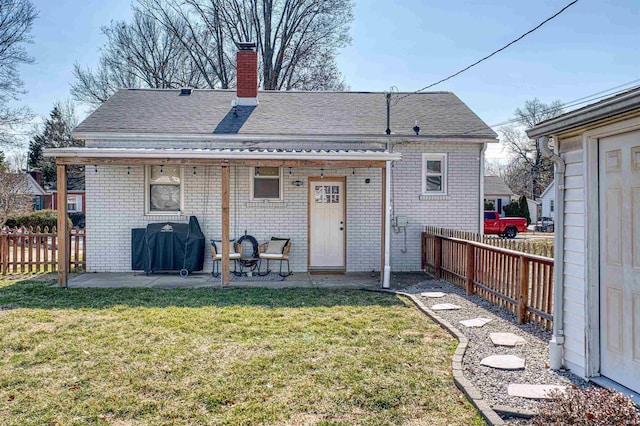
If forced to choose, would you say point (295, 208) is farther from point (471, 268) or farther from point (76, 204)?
point (76, 204)

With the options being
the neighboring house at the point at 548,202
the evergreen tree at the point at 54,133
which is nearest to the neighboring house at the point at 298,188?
the evergreen tree at the point at 54,133

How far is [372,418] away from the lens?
336cm

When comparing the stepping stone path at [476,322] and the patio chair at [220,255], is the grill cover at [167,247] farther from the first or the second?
the stepping stone path at [476,322]

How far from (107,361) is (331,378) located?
239cm

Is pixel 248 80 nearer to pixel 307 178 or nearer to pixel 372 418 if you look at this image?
pixel 307 178

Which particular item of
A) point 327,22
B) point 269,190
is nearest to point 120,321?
point 269,190

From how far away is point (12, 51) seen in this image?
876 inches

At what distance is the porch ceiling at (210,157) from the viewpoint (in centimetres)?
863

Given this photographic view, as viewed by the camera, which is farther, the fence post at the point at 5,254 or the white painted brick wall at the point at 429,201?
the white painted brick wall at the point at 429,201

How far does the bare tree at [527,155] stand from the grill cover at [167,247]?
40.3 meters

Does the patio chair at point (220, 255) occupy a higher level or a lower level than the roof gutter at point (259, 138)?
lower

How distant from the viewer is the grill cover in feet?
33.7

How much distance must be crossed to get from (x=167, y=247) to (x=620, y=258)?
29.7 feet

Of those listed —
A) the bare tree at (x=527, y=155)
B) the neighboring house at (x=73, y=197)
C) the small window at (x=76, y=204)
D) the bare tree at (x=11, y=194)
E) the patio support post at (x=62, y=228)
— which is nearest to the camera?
the patio support post at (x=62, y=228)
